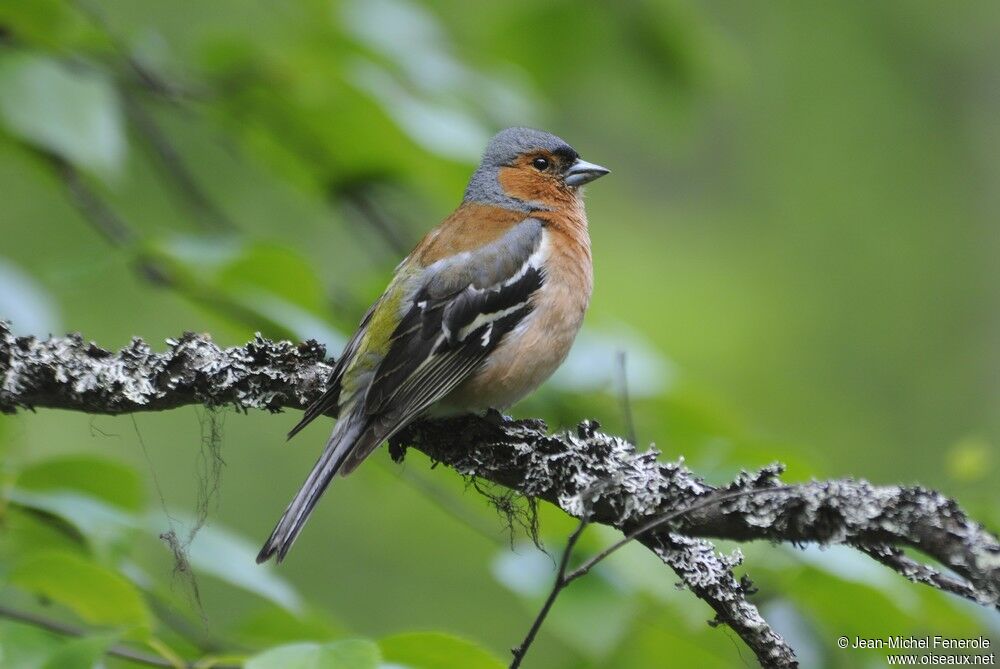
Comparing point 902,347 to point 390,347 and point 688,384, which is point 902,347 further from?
point 390,347

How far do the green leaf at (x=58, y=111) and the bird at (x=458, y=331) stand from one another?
122cm

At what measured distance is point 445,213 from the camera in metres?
6.18

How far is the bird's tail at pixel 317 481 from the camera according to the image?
3.06 meters

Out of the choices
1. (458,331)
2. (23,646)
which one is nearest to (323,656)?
(23,646)

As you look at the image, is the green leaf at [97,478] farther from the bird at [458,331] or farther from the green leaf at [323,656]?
the green leaf at [323,656]

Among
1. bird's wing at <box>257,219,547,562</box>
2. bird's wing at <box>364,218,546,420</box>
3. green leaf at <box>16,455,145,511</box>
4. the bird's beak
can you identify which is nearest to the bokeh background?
green leaf at <box>16,455,145,511</box>

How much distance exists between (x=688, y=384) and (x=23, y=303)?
9.15 ft

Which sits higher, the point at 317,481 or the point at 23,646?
the point at 317,481

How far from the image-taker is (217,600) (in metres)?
8.91

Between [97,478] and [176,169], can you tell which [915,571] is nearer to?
[97,478]

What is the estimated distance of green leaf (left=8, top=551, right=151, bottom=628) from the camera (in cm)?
287

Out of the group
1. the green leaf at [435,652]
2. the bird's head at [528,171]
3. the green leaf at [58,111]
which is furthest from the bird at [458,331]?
the green leaf at [58,111]

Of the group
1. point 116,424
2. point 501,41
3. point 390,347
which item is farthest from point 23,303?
point 501,41

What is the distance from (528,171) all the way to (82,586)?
3191 mm
